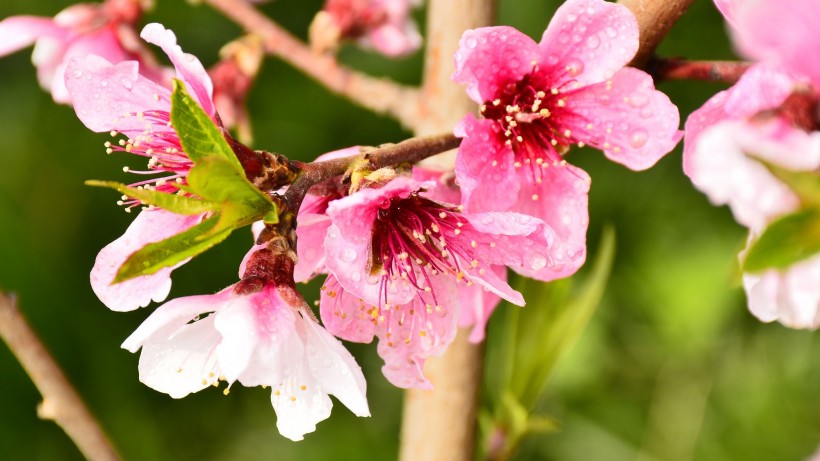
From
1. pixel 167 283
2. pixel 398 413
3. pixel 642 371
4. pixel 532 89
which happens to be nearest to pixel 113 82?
pixel 167 283

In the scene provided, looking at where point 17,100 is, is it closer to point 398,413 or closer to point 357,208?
point 398,413

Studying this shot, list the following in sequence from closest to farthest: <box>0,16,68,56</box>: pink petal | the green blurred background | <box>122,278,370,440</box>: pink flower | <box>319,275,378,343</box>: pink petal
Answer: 1. <box>122,278,370,440</box>: pink flower
2. <box>319,275,378,343</box>: pink petal
3. <box>0,16,68,56</box>: pink petal
4. the green blurred background

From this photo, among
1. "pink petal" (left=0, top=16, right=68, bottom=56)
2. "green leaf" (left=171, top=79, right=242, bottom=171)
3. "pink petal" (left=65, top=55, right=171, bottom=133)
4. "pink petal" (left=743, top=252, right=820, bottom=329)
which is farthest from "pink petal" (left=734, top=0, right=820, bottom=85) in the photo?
"pink petal" (left=0, top=16, right=68, bottom=56)

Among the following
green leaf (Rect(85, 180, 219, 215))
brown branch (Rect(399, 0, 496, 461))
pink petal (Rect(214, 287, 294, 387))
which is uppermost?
green leaf (Rect(85, 180, 219, 215))

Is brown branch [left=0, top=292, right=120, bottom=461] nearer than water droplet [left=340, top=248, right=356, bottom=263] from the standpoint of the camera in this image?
No

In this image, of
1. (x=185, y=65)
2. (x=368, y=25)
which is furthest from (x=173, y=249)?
(x=368, y=25)

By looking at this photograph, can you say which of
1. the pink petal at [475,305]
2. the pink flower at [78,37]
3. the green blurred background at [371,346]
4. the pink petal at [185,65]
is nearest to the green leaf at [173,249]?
the pink petal at [185,65]

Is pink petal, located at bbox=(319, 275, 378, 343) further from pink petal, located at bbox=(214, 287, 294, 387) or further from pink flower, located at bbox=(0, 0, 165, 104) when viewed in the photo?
pink flower, located at bbox=(0, 0, 165, 104)
